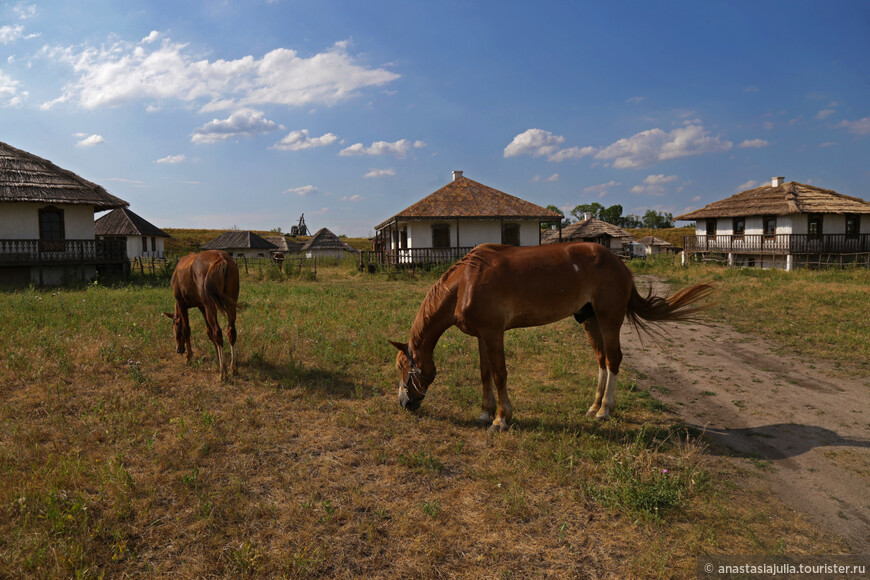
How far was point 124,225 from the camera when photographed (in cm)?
3859

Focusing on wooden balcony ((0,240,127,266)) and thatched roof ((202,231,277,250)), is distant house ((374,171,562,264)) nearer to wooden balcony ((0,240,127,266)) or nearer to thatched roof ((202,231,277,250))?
wooden balcony ((0,240,127,266))

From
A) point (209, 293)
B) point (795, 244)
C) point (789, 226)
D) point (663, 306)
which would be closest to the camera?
point (663, 306)

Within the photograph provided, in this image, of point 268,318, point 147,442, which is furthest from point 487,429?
point 268,318

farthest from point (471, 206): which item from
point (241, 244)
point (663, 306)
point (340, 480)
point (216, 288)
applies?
point (241, 244)

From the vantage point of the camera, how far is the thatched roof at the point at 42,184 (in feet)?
58.3

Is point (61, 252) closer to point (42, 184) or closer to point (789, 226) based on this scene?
point (42, 184)

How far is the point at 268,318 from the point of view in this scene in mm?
10562

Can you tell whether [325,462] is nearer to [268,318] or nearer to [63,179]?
[268,318]

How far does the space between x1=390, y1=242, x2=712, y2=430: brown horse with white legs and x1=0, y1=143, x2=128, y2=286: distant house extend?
20327 millimetres

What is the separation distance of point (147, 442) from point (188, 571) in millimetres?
2145

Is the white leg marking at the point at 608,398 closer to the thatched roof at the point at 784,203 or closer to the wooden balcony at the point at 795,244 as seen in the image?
the wooden balcony at the point at 795,244

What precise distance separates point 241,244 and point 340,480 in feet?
157

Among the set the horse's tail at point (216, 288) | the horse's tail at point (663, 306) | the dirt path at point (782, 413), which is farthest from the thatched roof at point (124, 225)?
the horse's tail at point (663, 306)

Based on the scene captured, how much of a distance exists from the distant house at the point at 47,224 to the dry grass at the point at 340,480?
14761mm
